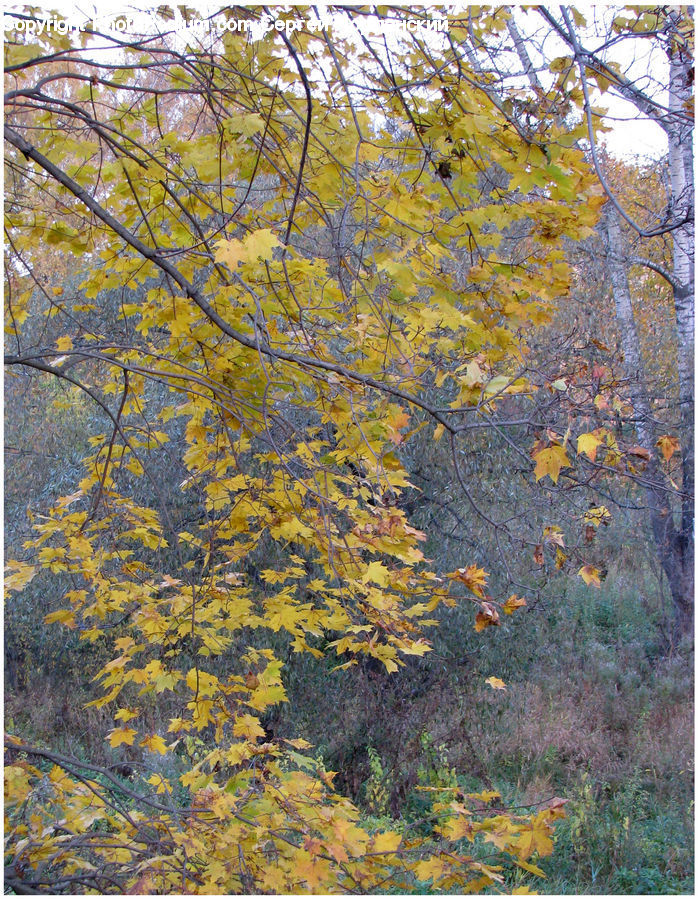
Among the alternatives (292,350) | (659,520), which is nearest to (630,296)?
(659,520)

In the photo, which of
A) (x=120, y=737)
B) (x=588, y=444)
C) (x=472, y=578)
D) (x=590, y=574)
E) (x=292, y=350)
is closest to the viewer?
(x=588, y=444)

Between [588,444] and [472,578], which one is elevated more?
[588,444]

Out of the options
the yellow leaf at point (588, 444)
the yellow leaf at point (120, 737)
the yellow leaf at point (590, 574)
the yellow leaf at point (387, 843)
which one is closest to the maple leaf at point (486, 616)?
the yellow leaf at point (590, 574)

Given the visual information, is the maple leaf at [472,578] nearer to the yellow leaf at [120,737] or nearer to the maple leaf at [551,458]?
the maple leaf at [551,458]

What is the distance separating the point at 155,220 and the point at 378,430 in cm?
117

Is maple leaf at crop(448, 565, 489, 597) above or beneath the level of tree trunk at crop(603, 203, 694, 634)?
beneath

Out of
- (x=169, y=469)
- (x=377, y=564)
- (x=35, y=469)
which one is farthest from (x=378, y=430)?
(x=35, y=469)

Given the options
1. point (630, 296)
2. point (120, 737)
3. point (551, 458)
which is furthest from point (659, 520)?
point (120, 737)

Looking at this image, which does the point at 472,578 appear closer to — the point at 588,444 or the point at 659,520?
the point at 588,444

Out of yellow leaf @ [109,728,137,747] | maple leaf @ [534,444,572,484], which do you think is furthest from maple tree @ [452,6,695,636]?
yellow leaf @ [109,728,137,747]

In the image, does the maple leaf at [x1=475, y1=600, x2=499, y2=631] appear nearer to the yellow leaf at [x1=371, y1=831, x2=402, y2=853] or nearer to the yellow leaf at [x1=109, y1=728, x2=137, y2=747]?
the yellow leaf at [x1=371, y1=831, x2=402, y2=853]

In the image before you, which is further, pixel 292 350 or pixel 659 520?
pixel 659 520

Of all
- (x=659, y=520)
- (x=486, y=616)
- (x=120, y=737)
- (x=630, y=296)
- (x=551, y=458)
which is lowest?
(x=120, y=737)

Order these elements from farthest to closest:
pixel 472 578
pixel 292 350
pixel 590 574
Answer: pixel 292 350, pixel 590 574, pixel 472 578
